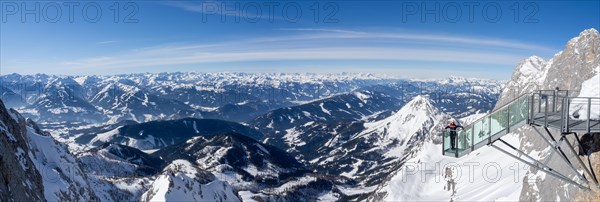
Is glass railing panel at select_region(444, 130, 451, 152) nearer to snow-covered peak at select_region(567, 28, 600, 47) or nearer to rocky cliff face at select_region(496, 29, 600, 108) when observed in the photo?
rocky cliff face at select_region(496, 29, 600, 108)

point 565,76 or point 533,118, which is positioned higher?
point 565,76

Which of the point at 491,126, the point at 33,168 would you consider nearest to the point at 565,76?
the point at 491,126

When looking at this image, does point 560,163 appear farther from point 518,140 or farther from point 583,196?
point 518,140

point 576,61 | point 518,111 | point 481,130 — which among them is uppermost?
point 576,61

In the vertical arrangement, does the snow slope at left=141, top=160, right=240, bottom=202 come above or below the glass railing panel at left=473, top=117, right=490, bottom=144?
below

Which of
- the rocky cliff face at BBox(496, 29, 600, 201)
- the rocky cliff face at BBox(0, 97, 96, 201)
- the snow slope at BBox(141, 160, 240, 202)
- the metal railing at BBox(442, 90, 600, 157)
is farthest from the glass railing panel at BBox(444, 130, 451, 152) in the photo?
the snow slope at BBox(141, 160, 240, 202)

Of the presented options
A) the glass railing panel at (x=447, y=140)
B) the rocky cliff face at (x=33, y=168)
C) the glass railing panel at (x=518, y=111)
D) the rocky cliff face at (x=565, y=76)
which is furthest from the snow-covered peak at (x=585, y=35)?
the rocky cliff face at (x=33, y=168)

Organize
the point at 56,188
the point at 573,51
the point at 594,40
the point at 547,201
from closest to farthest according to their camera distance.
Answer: the point at 547,201, the point at 56,188, the point at 594,40, the point at 573,51

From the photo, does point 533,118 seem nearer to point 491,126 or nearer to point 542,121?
point 542,121

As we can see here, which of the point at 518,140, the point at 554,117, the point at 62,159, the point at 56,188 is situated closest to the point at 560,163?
the point at 554,117
